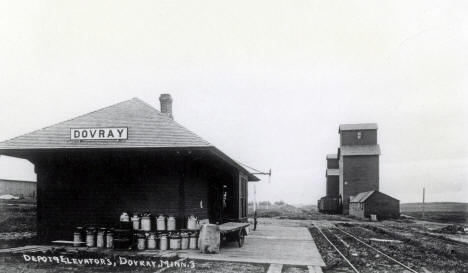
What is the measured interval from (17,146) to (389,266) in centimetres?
1026

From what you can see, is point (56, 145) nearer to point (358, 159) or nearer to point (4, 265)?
point (4, 265)

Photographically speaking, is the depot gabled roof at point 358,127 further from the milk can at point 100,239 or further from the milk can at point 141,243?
the milk can at point 100,239

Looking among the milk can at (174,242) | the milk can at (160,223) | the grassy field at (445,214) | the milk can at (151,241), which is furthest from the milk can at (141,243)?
the grassy field at (445,214)

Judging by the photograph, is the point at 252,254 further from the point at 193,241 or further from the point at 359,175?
the point at 359,175

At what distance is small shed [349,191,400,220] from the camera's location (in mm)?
41881

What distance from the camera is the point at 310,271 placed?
379 inches

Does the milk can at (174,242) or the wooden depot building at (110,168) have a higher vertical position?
the wooden depot building at (110,168)

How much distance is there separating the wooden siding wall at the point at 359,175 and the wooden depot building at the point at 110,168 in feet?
127

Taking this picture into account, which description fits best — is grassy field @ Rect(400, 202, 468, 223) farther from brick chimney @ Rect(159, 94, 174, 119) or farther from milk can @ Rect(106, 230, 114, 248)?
milk can @ Rect(106, 230, 114, 248)

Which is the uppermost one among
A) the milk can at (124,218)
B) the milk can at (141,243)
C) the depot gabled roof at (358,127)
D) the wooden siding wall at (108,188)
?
the depot gabled roof at (358,127)

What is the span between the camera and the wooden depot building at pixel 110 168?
41.8 feet

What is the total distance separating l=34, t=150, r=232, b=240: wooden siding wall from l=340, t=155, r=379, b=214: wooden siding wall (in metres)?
39.0

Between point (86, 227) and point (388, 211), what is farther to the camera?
point (388, 211)

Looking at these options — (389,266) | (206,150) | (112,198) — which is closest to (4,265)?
(112,198)
